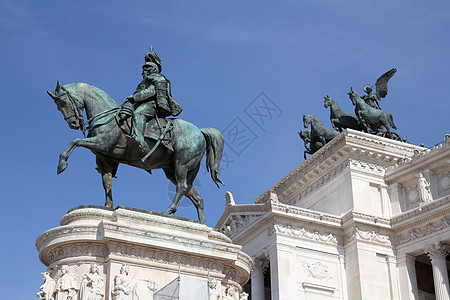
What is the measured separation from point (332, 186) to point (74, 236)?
26.6m

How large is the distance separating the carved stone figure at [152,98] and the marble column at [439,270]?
2149 centimetres

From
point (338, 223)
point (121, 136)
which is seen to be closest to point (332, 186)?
point (338, 223)

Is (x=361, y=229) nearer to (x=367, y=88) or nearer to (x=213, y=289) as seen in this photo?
(x=367, y=88)

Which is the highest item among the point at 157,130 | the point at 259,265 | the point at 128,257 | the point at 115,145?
the point at 259,265

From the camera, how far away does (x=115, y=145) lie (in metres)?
14.9

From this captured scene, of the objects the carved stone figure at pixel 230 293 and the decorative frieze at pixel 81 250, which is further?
the carved stone figure at pixel 230 293

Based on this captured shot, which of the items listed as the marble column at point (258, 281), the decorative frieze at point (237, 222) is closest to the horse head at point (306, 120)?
the decorative frieze at point (237, 222)

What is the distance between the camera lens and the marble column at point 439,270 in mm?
33062

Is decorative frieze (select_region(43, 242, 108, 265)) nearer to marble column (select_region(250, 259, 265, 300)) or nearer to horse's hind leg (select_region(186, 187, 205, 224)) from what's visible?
horse's hind leg (select_region(186, 187, 205, 224))

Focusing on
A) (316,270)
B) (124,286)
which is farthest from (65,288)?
(316,270)

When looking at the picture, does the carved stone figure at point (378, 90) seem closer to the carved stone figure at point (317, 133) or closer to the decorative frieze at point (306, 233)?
the carved stone figure at point (317, 133)

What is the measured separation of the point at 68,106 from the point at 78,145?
106 cm

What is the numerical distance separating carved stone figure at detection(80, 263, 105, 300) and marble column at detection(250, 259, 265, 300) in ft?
76.7

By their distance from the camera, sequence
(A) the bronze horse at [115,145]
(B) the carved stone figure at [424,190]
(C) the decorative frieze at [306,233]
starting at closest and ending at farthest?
(A) the bronze horse at [115,145], (C) the decorative frieze at [306,233], (B) the carved stone figure at [424,190]
